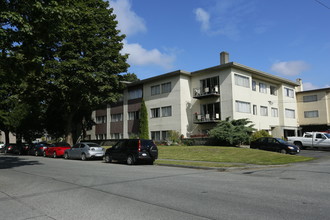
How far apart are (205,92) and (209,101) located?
1111 millimetres

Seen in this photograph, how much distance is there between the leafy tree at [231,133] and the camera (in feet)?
88.1

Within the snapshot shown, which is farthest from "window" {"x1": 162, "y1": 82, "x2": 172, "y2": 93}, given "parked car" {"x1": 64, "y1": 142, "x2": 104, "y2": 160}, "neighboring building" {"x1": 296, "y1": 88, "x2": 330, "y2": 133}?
"neighboring building" {"x1": 296, "y1": 88, "x2": 330, "y2": 133}

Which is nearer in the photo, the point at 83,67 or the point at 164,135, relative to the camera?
the point at 83,67

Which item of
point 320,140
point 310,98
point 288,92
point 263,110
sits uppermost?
point 288,92

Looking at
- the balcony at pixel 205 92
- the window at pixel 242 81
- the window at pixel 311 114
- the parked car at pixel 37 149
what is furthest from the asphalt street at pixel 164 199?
the window at pixel 311 114

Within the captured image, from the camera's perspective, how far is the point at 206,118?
32.0 meters

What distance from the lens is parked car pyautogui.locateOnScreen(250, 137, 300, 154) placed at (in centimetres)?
2317

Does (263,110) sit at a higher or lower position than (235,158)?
higher

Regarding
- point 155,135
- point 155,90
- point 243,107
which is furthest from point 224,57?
point 155,135

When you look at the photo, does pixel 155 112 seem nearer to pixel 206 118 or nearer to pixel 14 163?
pixel 206 118

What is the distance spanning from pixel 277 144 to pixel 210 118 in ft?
30.2

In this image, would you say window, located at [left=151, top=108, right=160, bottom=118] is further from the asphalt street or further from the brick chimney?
the asphalt street

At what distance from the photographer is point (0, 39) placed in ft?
38.7

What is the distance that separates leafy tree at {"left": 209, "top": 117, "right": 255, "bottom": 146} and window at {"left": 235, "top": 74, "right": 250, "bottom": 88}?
542 cm
